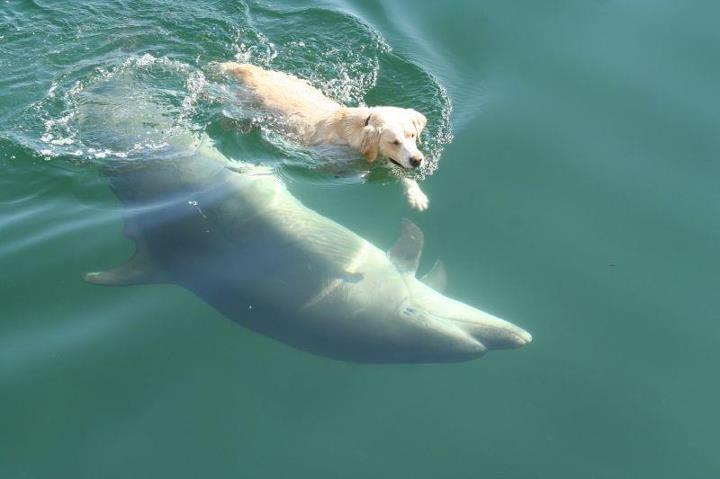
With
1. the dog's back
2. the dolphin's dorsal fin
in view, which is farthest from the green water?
the dog's back

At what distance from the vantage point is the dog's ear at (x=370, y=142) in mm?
8008

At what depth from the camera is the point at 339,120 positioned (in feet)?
27.7

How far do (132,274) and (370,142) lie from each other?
8.67 ft

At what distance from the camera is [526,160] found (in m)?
8.09

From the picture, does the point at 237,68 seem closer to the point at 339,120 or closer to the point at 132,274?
the point at 339,120

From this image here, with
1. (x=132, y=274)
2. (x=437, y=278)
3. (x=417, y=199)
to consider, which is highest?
(x=417, y=199)

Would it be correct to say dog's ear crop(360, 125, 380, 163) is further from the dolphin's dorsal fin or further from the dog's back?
the dolphin's dorsal fin

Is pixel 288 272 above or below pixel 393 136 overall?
below

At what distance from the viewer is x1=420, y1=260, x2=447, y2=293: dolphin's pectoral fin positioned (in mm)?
6812

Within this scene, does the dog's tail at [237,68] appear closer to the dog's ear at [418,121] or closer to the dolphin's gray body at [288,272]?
the dolphin's gray body at [288,272]

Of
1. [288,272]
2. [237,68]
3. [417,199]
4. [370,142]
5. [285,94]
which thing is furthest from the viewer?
[237,68]

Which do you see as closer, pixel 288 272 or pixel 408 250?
pixel 288 272

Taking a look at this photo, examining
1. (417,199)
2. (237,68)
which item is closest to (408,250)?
(417,199)

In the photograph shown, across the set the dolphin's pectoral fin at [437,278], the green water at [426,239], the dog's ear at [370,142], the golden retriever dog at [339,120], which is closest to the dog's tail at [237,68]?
the golden retriever dog at [339,120]
